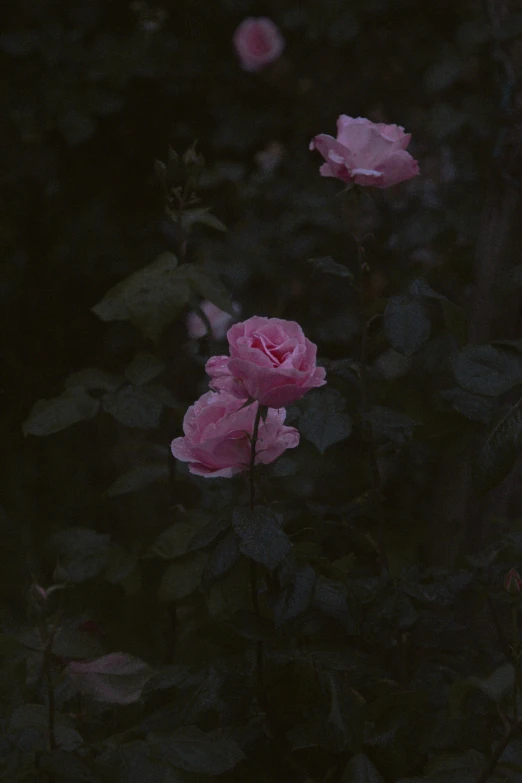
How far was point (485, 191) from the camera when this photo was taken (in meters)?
1.86

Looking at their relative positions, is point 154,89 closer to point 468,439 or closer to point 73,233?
point 73,233

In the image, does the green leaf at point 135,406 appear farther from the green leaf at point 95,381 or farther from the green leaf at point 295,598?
the green leaf at point 295,598

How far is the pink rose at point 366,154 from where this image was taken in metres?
1.15

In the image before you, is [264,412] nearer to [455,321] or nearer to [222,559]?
[222,559]

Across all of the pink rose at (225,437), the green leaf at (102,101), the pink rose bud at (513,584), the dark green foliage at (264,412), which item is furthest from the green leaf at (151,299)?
the green leaf at (102,101)

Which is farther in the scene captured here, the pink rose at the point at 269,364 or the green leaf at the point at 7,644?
the green leaf at the point at 7,644

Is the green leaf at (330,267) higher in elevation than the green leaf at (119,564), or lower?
higher

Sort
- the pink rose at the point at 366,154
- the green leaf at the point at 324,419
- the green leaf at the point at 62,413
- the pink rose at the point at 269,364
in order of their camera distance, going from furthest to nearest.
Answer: the green leaf at the point at 62,413 → the pink rose at the point at 366,154 → the green leaf at the point at 324,419 → the pink rose at the point at 269,364

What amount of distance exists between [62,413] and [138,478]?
0.22m

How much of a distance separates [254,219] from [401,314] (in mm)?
1136

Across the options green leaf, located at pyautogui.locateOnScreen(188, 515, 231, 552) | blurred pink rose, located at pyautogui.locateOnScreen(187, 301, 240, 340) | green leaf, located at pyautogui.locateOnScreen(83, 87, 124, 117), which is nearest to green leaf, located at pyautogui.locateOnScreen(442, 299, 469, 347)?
green leaf, located at pyautogui.locateOnScreen(188, 515, 231, 552)

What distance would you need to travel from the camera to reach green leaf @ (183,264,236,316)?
1.29 meters

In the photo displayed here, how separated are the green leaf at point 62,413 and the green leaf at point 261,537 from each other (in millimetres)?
457

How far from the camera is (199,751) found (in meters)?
0.87
